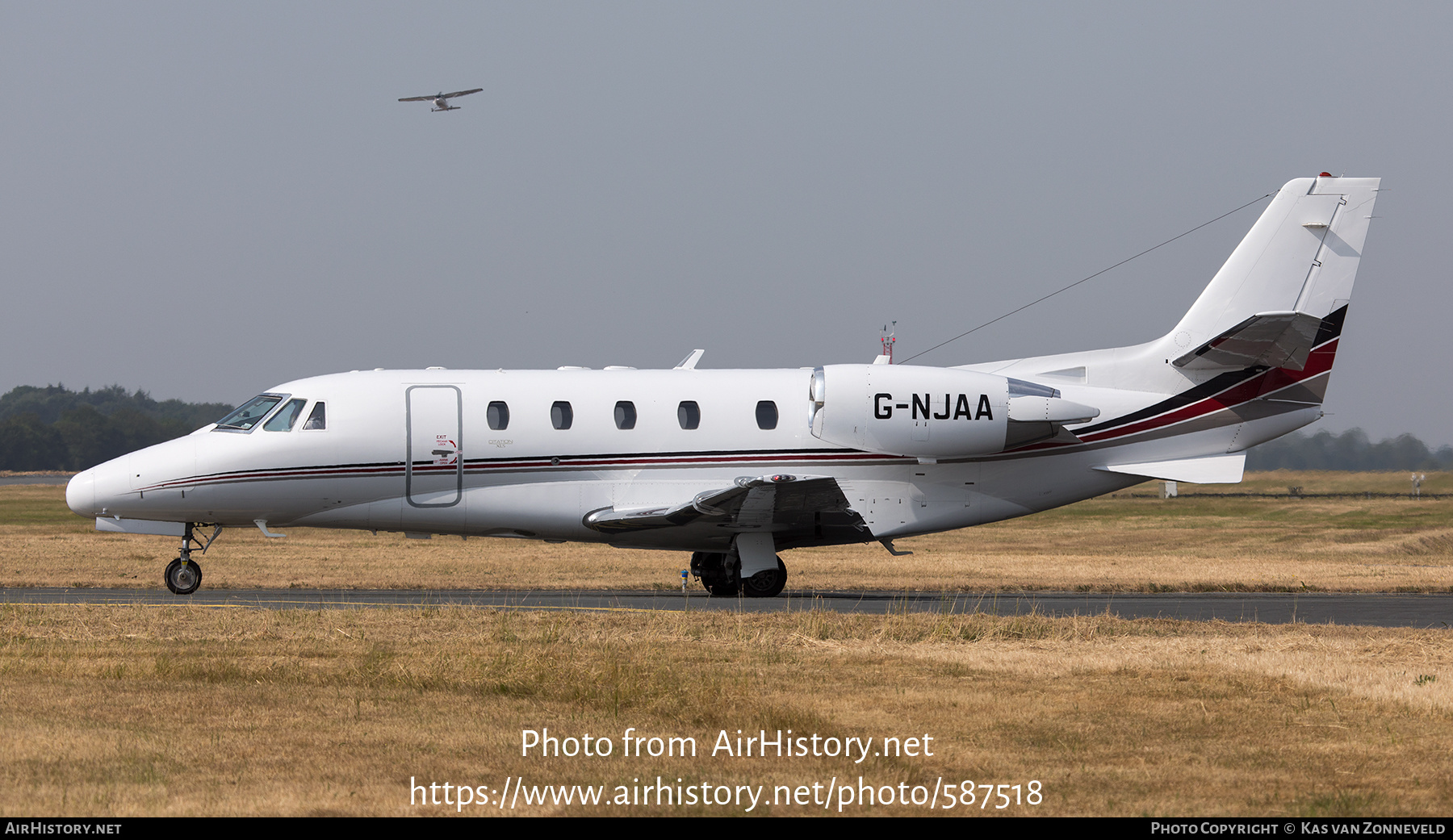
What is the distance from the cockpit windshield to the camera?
20.5 meters

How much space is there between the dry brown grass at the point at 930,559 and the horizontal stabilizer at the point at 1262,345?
420cm

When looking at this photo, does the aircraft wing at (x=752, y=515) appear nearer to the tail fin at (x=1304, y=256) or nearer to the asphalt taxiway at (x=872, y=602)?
the asphalt taxiway at (x=872, y=602)

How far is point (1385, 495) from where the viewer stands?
2549 inches

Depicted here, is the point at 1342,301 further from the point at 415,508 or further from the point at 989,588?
the point at 415,508

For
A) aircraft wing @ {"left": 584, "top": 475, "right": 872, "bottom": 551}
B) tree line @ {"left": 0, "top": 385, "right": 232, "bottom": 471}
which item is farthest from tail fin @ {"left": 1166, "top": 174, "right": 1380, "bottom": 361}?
tree line @ {"left": 0, "top": 385, "right": 232, "bottom": 471}

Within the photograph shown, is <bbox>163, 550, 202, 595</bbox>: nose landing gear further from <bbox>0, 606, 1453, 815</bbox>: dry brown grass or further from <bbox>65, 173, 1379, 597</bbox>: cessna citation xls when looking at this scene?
<bbox>0, 606, 1453, 815</bbox>: dry brown grass

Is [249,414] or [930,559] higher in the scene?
[249,414]

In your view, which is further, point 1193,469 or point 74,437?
point 74,437

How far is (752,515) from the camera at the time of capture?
20234 millimetres

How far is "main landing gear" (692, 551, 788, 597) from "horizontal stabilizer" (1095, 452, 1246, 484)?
5318 mm

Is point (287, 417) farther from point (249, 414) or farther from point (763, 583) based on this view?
point (763, 583)

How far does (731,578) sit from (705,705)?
11.4 meters

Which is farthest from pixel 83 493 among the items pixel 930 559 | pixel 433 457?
pixel 930 559

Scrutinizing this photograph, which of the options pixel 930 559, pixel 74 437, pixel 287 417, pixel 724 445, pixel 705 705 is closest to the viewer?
pixel 705 705
